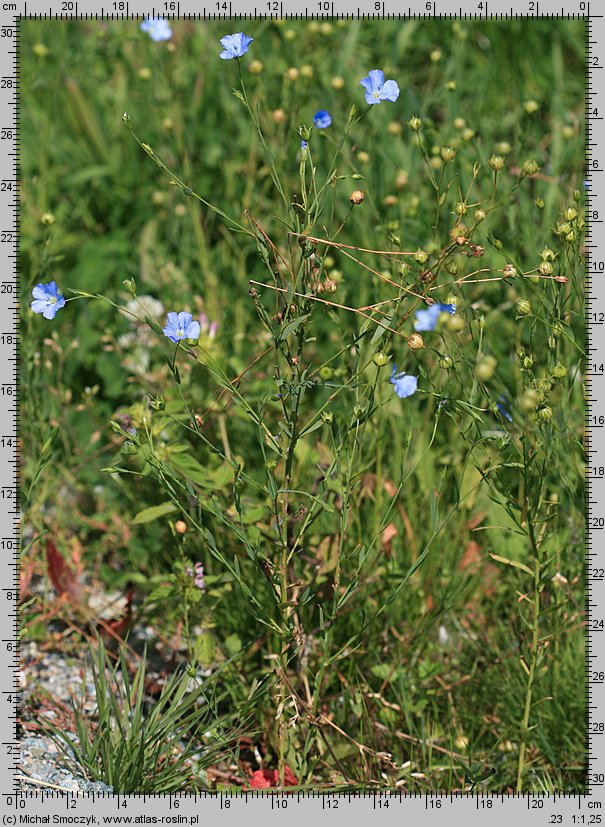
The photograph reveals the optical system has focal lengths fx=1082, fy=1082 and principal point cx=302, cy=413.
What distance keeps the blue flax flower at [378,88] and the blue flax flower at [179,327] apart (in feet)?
1.74

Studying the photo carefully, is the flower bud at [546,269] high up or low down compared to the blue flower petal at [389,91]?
down

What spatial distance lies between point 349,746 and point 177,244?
1.68 meters

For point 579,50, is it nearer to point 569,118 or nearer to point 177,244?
point 569,118

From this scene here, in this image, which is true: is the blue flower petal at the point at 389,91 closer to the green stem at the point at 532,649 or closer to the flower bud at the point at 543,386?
the flower bud at the point at 543,386

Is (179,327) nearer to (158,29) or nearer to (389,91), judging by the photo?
(389,91)

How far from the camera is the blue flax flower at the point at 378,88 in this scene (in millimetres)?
1983

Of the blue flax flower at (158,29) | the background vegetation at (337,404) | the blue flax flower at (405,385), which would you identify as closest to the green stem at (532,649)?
the background vegetation at (337,404)

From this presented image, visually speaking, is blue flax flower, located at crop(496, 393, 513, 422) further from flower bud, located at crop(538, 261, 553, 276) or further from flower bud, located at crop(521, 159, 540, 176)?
flower bud, located at crop(521, 159, 540, 176)

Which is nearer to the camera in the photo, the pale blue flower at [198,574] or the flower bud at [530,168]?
the flower bud at [530,168]

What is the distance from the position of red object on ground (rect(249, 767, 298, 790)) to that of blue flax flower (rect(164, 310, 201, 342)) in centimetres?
90

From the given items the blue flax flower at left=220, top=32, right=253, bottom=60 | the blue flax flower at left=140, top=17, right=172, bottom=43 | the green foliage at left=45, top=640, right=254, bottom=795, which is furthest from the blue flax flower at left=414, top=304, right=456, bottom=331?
the blue flax flower at left=140, top=17, right=172, bottom=43

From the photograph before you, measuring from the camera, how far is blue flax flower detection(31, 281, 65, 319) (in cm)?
197

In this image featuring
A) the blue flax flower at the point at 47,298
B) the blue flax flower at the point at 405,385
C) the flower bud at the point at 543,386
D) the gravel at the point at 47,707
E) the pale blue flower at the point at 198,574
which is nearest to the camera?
the blue flax flower at the point at 405,385

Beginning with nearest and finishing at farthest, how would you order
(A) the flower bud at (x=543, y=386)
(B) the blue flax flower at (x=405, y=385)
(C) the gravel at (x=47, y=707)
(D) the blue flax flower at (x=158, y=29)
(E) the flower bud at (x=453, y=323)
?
(E) the flower bud at (x=453, y=323) → (B) the blue flax flower at (x=405, y=385) → (A) the flower bud at (x=543, y=386) → (C) the gravel at (x=47, y=707) → (D) the blue flax flower at (x=158, y=29)
